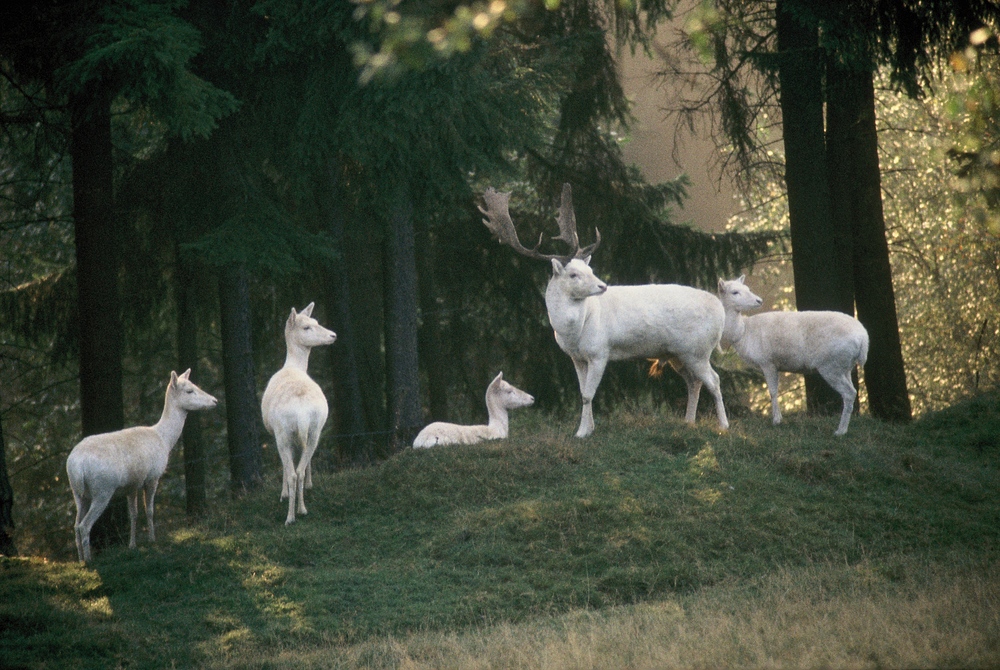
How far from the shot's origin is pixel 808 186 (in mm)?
15500

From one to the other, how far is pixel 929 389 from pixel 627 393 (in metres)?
8.57

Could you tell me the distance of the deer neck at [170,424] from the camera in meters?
12.1

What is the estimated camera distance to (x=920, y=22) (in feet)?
32.5

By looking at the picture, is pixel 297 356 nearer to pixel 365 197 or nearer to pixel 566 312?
pixel 566 312

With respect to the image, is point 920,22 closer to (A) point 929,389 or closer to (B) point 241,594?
(B) point 241,594

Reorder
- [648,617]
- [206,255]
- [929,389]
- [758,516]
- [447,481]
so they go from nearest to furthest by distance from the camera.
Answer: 1. [648,617]
2. [758,516]
3. [447,481]
4. [206,255]
5. [929,389]

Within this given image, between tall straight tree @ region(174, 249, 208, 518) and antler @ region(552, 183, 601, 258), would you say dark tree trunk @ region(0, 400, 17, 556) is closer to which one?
tall straight tree @ region(174, 249, 208, 518)

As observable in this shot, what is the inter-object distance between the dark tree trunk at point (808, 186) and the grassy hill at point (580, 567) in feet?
8.85

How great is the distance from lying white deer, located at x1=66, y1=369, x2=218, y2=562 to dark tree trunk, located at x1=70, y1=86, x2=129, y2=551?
1456 mm

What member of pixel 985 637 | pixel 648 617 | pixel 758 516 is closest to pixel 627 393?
pixel 758 516

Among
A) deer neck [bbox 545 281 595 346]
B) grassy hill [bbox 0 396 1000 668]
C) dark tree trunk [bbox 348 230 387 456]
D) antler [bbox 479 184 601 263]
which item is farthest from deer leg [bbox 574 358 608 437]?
dark tree trunk [bbox 348 230 387 456]

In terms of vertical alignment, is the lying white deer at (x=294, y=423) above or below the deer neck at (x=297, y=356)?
below

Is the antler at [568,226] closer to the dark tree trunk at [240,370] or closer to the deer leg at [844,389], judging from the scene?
the deer leg at [844,389]

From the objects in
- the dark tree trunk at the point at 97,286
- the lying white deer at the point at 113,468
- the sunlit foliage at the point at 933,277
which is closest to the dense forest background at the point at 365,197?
the dark tree trunk at the point at 97,286
